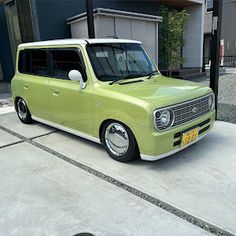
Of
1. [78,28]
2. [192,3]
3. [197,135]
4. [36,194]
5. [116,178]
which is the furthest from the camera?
[192,3]

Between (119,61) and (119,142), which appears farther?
(119,61)

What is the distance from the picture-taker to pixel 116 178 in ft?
10.1

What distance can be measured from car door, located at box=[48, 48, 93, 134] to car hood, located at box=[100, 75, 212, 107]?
0.51 metres

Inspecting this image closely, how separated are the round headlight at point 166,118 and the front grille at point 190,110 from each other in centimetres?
6

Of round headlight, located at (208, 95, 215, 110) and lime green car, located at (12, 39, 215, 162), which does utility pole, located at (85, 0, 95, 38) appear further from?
round headlight, located at (208, 95, 215, 110)

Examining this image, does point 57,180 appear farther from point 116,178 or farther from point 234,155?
point 234,155

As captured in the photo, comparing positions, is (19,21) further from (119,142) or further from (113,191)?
(113,191)

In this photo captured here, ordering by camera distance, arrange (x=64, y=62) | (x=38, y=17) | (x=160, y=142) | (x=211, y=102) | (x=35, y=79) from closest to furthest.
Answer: (x=160, y=142), (x=211, y=102), (x=64, y=62), (x=35, y=79), (x=38, y=17)

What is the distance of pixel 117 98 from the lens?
3230 millimetres

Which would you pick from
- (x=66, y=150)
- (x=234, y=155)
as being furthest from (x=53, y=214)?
(x=234, y=155)

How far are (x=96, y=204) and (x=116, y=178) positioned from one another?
1.77 ft

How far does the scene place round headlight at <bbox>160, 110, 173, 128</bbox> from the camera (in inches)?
117

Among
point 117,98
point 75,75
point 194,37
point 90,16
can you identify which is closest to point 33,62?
point 75,75

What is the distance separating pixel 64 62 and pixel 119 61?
0.86m
